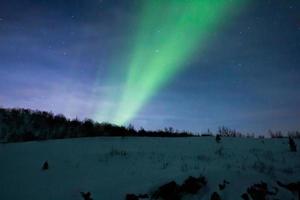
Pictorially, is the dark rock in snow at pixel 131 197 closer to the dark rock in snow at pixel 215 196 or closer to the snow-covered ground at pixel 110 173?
the snow-covered ground at pixel 110 173

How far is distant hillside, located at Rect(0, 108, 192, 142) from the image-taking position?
90.5 ft

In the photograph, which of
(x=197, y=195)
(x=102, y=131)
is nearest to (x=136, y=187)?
(x=197, y=195)

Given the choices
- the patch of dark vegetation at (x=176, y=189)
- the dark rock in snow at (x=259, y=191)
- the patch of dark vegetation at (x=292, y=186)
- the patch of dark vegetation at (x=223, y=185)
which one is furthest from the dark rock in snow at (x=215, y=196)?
the patch of dark vegetation at (x=292, y=186)

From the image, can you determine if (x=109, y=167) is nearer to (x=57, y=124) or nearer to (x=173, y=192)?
(x=173, y=192)

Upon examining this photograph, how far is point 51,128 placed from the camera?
29578mm

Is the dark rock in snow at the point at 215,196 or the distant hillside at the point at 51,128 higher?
the distant hillside at the point at 51,128

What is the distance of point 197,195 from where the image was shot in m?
7.18

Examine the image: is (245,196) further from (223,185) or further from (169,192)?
(169,192)

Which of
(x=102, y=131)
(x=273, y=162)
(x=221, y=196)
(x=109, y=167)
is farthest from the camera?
(x=102, y=131)

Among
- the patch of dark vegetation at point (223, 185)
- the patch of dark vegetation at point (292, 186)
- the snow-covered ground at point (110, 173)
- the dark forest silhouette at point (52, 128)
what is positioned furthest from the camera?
the dark forest silhouette at point (52, 128)

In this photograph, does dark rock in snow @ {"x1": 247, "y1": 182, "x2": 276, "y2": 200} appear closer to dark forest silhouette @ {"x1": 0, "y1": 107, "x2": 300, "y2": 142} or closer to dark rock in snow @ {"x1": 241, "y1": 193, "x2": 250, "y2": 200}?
dark rock in snow @ {"x1": 241, "y1": 193, "x2": 250, "y2": 200}

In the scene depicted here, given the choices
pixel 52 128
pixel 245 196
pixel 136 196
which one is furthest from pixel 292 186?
pixel 52 128

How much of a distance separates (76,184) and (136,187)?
213 cm

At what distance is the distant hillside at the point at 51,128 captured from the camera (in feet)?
90.5
